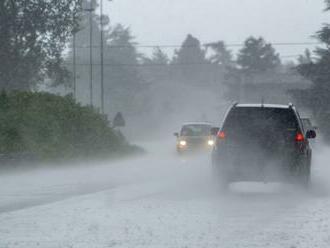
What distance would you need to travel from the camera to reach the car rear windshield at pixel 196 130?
52562 millimetres

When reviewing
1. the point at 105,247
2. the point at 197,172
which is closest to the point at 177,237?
the point at 105,247

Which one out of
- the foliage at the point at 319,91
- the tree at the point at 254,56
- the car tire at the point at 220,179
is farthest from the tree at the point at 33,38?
the tree at the point at 254,56

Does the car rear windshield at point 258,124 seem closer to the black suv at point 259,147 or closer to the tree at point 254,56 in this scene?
the black suv at point 259,147

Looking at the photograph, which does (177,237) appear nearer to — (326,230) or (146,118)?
(326,230)

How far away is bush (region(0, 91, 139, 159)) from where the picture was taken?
3838 cm

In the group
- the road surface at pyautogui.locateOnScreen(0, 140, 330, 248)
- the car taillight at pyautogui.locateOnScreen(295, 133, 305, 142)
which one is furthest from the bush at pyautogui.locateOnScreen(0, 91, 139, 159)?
the car taillight at pyautogui.locateOnScreen(295, 133, 305, 142)

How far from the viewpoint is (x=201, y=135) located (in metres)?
52.2

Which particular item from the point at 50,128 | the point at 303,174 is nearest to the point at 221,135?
the point at 303,174

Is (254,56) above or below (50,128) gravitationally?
above

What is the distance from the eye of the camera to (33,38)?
7069 cm

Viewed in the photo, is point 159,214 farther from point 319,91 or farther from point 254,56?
point 254,56

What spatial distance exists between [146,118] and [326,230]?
146 metres

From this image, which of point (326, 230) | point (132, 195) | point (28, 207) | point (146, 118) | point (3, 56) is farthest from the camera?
point (146, 118)

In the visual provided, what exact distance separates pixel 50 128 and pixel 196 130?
12.5 metres
